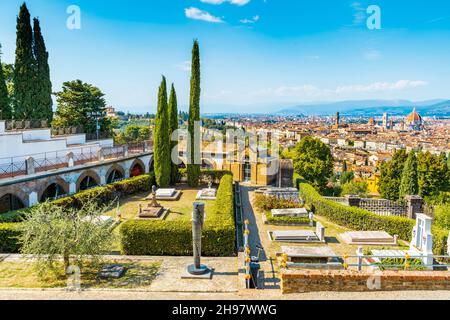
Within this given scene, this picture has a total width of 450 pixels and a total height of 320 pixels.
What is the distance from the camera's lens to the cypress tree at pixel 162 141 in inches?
1052

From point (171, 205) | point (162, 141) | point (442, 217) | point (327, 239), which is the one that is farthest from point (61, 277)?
point (442, 217)

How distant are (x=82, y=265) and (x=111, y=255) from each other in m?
1.65

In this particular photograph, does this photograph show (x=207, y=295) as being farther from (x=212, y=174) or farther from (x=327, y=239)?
(x=212, y=174)

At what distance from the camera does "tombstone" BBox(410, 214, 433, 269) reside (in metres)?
13.5

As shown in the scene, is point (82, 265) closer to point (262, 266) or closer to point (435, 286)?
point (262, 266)

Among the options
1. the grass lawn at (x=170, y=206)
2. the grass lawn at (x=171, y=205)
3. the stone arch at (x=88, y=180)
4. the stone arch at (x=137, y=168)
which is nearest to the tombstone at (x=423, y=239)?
the grass lawn at (x=170, y=206)

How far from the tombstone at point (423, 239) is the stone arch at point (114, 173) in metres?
20.3

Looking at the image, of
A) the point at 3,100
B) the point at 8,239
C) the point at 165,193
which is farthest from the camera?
the point at 3,100

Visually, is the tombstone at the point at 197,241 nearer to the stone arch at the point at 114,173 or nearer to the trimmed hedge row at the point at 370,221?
the trimmed hedge row at the point at 370,221

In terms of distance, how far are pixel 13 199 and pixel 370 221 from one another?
19.6m

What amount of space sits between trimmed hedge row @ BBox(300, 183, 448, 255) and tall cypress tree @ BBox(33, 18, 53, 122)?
24882 mm

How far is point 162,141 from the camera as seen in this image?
1065 inches
